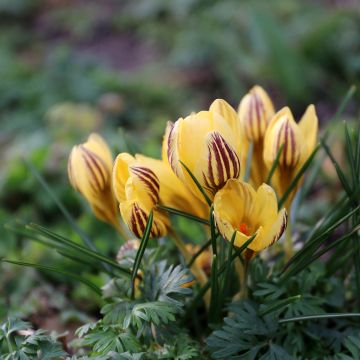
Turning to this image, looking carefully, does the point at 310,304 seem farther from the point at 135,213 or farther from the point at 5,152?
the point at 5,152

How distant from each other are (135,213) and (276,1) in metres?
3.11

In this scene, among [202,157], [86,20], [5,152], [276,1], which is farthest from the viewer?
[86,20]

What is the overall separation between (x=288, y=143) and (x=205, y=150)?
7.7 inches

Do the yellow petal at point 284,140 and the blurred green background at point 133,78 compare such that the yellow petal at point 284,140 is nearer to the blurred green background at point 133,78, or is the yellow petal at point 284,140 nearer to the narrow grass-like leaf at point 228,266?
the narrow grass-like leaf at point 228,266

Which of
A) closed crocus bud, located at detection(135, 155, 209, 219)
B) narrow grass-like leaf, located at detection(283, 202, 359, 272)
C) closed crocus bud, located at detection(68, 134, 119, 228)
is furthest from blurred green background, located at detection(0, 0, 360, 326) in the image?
narrow grass-like leaf, located at detection(283, 202, 359, 272)

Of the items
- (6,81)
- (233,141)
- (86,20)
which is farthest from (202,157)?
(86,20)

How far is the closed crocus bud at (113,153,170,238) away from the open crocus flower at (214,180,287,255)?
0.12 metres

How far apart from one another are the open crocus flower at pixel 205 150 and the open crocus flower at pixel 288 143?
13cm

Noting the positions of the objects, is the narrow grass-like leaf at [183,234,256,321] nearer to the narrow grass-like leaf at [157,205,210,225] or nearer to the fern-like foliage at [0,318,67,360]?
the narrow grass-like leaf at [157,205,210,225]

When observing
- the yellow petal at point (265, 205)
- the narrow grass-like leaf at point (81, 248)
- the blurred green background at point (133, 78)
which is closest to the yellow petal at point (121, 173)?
the narrow grass-like leaf at point (81, 248)

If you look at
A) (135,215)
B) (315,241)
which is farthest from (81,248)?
(315,241)

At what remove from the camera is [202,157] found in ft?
2.88

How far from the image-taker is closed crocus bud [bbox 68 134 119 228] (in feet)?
3.46

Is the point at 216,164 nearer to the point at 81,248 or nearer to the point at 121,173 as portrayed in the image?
the point at 121,173
